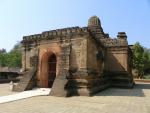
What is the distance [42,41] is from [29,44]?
127cm

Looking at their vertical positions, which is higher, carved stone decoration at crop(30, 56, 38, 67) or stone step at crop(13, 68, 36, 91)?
carved stone decoration at crop(30, 56, 38, 67)

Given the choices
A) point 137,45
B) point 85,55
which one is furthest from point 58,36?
point 137,45

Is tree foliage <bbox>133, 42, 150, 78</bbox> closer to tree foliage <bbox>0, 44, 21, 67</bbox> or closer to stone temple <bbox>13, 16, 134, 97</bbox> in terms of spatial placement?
stone temple <bbox>13, 16, 134, 97</bbox>

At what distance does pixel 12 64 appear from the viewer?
53156mm

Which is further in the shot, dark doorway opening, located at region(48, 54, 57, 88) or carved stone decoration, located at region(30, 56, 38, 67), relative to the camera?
dark doorway opening, located at region(48, 54, 57, 88)

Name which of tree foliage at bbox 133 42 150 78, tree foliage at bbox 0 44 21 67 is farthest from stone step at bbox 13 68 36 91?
tree foliage at bbox 0 44 21 67

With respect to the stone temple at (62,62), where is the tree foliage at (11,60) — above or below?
above

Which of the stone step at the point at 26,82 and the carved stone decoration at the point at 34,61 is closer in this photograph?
the stone step at the point at 26,82

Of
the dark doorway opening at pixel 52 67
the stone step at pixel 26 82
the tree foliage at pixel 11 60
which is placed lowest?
the stone step at pixel 26 82

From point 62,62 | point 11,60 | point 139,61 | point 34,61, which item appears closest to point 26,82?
point 34,61

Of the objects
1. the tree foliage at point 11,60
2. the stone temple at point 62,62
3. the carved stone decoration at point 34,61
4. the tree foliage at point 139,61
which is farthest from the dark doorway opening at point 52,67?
the tree foliage at point 11,60

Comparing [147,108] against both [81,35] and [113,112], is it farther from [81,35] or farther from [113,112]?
[81,35]

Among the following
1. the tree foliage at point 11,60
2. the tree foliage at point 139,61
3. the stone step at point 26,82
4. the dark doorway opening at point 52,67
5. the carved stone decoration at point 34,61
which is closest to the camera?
the stone step at point 26,82

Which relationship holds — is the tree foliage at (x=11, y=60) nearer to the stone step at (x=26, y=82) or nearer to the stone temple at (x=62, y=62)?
the stone temple at (x=62, y=62)
